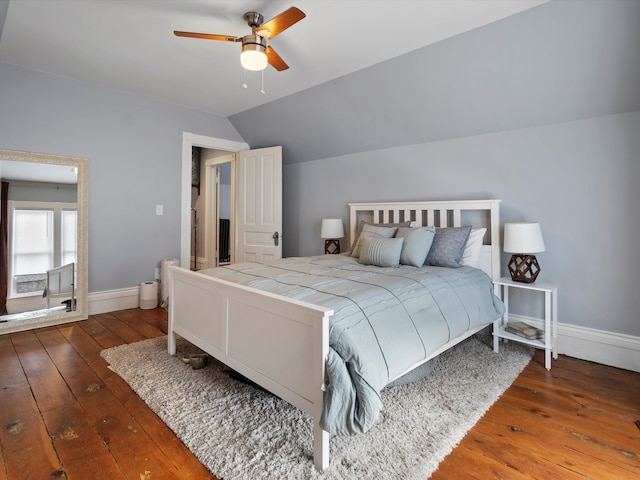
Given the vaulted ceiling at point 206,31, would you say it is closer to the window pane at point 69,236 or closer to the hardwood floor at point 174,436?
the window pane at point 69,236

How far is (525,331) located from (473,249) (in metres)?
0.74

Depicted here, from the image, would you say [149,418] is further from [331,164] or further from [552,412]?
[331,164]

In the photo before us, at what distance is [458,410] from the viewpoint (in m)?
1.91

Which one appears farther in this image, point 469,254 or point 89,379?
point 469,254

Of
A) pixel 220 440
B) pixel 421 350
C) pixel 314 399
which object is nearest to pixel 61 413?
pixel 220 440

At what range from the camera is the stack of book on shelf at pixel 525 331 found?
104 inches

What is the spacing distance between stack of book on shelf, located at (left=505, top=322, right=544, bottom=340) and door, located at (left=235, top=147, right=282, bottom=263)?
266 centimetres

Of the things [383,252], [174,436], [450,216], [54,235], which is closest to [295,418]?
[174,436]

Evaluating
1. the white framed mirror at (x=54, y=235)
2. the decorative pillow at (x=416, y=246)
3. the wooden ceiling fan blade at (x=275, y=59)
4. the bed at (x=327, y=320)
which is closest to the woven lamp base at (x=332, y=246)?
the bed at (x=327, y=320)

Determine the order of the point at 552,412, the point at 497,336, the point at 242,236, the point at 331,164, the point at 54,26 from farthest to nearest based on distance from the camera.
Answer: the point at 242,236 < the point at 331,164 < the point at 497,336 < the point at 54,26 < the point at 552,412

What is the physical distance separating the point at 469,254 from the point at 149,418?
2.57 meters

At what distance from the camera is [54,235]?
338 cm

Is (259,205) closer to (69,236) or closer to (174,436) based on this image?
(69,236)

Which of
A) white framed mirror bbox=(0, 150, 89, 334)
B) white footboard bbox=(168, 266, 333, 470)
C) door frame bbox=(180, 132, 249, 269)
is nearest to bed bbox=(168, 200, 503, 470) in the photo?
white footboard bbox=(168, 266, 333, 470)
